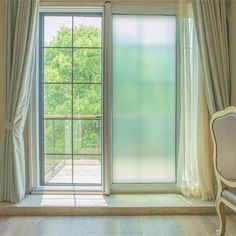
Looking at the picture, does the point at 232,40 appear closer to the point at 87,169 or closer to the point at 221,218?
the point at 221,218

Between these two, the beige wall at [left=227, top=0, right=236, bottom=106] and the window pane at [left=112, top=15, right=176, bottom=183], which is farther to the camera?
the window pane at [left=112, top=15, right=176, bottom=183]

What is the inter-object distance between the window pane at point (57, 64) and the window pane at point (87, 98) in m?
0.22

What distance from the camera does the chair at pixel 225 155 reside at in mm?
2824

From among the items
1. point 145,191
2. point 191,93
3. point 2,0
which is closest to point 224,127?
point 191,93

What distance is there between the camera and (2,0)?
3939 millimetres

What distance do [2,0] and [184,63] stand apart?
6.83 ft

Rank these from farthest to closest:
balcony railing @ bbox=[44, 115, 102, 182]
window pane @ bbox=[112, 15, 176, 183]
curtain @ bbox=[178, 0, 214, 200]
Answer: balcony railing @ bbox=[44, 115, 102, 182]
window pane @ bbox=[112, 15, 176, 183]
curtain @ bbox=[178, 0, 214, 200]

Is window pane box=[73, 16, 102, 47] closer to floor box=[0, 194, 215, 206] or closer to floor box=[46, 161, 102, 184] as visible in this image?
floor box=[46, 161, 102, 184]

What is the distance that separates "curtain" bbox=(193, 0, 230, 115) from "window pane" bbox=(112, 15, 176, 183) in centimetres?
37

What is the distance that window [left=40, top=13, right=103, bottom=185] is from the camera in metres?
4.19

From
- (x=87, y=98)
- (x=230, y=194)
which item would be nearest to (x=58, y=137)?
(x=87, y=98)

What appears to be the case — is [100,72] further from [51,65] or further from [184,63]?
[184,63]

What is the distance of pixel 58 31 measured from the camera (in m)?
4.18

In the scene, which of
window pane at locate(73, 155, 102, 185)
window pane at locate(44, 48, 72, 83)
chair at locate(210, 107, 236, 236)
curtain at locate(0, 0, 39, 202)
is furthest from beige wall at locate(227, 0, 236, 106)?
curtain at locate(0, 0, 39, 202)
